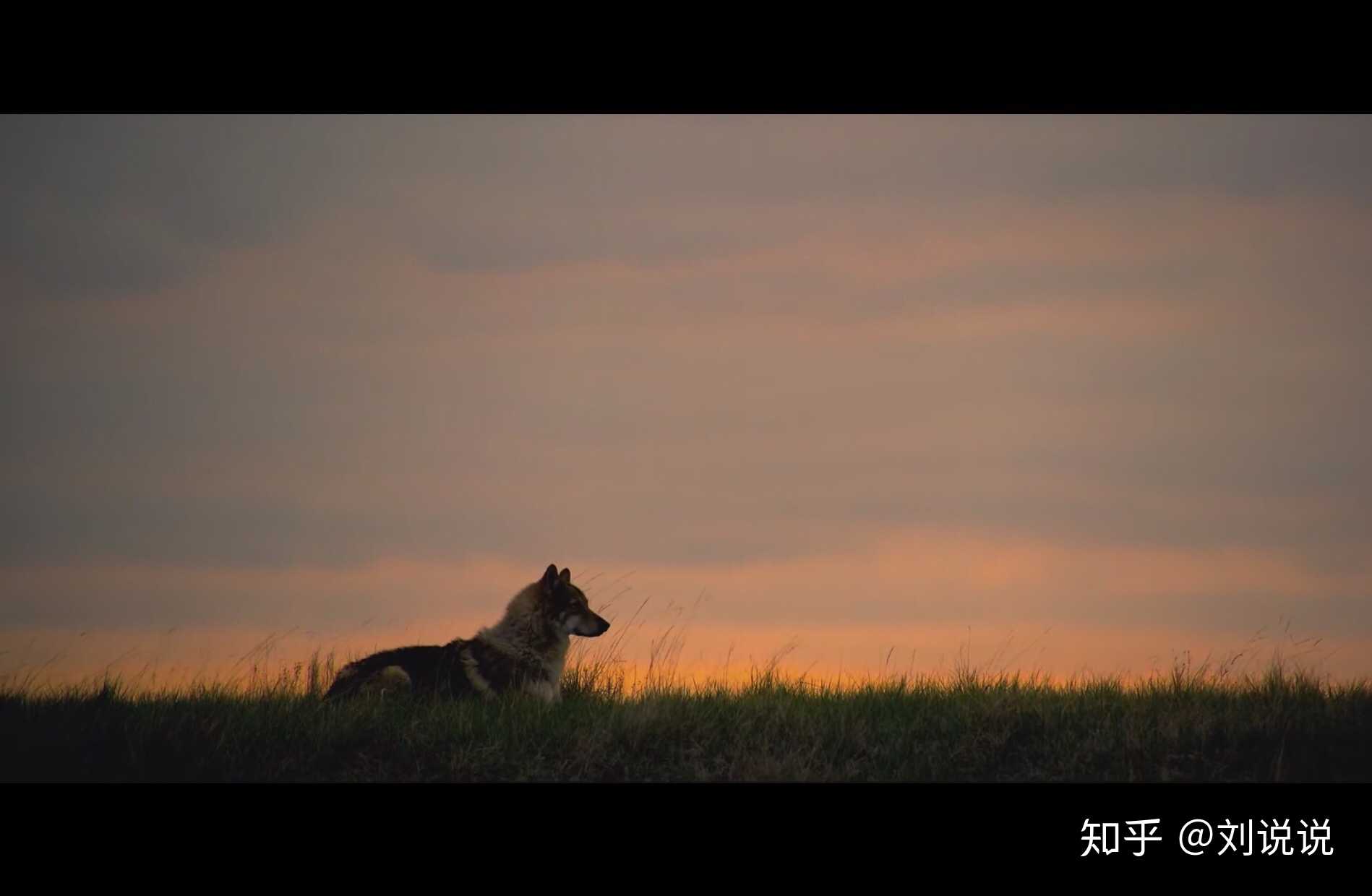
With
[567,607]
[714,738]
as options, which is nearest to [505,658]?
[567,607]

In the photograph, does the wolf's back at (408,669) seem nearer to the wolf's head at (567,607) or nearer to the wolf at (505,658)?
the wolf at (505,658)

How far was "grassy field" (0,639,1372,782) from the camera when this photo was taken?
39.8ft

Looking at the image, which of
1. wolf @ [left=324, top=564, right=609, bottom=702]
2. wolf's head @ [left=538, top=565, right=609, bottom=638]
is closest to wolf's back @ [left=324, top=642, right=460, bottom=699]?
wolf @ [left=324, top=564, right=609, bottom=702]

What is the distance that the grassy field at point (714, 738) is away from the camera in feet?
39.8

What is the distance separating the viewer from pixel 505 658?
15328 millimetres

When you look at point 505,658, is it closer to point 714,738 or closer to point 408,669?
point 408,669

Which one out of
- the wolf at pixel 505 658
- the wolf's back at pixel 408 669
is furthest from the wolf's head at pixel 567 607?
the wolf's back at pixel 408 669

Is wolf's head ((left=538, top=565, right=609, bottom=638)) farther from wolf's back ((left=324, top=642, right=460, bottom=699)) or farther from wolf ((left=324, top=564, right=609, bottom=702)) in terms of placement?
wolf's back ((left=324, top=642, right=460, bottom=699))

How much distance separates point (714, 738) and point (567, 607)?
3730mm
